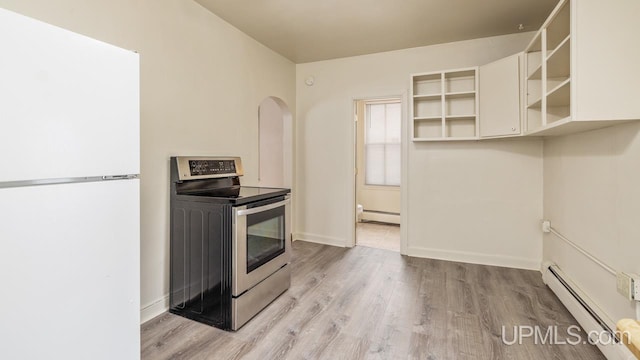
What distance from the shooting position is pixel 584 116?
1719 mm

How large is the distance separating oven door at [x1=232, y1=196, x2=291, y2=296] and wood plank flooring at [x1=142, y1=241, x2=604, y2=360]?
12.4 inches

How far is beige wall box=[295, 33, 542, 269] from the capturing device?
3.33m

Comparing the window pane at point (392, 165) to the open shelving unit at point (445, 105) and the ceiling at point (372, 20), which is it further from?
the ceiling at point (372, 20)

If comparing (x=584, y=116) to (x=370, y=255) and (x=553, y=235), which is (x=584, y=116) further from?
(x=370, y=255)

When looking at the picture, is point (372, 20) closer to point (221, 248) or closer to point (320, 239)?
point (221, 248)

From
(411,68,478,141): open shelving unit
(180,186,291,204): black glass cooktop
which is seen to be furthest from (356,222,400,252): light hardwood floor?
(180,186,291,204): black glass cooktop

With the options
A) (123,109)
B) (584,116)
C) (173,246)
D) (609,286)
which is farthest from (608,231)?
(173,246)

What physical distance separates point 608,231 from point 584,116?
2.59ft

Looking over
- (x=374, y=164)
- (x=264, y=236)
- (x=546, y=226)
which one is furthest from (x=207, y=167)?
(x=374, y=164)

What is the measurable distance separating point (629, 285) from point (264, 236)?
7.46 feet

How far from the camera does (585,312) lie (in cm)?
209

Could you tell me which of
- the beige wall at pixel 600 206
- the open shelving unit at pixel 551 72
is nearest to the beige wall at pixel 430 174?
the beige wall at pixel 600 206

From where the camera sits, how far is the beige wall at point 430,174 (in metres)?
3.33

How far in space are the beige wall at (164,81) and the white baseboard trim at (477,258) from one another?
8.17 ft
